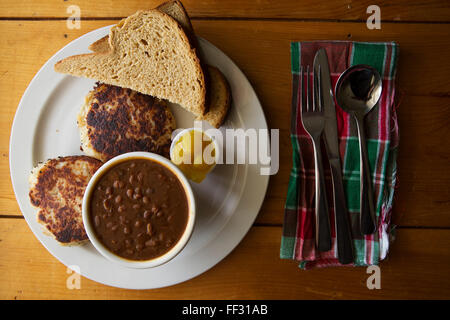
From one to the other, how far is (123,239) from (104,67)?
0.83m

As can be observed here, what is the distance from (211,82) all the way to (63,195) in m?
0.87

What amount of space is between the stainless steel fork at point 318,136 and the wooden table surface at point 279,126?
0.38 feet

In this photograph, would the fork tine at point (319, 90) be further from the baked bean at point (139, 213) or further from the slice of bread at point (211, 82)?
the baked bean at point (139, 213)

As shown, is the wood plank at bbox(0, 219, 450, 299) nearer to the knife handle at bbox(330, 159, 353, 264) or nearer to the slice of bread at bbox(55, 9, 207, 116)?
the knife handle at bbox(330, 159, 353, 264)

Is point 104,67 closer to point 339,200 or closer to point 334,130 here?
point 334,130

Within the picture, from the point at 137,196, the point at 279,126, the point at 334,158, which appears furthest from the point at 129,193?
the point at 334,158

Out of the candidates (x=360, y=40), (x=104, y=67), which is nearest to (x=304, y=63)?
(x=360, y=40)

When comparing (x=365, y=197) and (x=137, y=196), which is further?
(x=365, y=197)

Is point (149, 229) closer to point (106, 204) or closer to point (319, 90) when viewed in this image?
point (106, 204)

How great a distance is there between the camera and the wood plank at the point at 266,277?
5.63ft

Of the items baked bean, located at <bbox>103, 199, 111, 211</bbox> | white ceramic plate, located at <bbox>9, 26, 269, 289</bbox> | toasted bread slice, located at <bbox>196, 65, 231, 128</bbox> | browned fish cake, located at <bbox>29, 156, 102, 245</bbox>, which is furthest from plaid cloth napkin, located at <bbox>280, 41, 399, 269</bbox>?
browned fish cake, located at <bbox>29, 156, 102, 245</bbox>

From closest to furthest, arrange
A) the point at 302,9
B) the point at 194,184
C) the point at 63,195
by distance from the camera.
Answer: the point at 63,195
the point at 194,184
the point at 302,9

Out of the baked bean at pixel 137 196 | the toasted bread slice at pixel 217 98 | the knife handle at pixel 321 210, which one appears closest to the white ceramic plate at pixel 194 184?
the toasted bread slice at pixel 217 98

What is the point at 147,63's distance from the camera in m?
1.64
